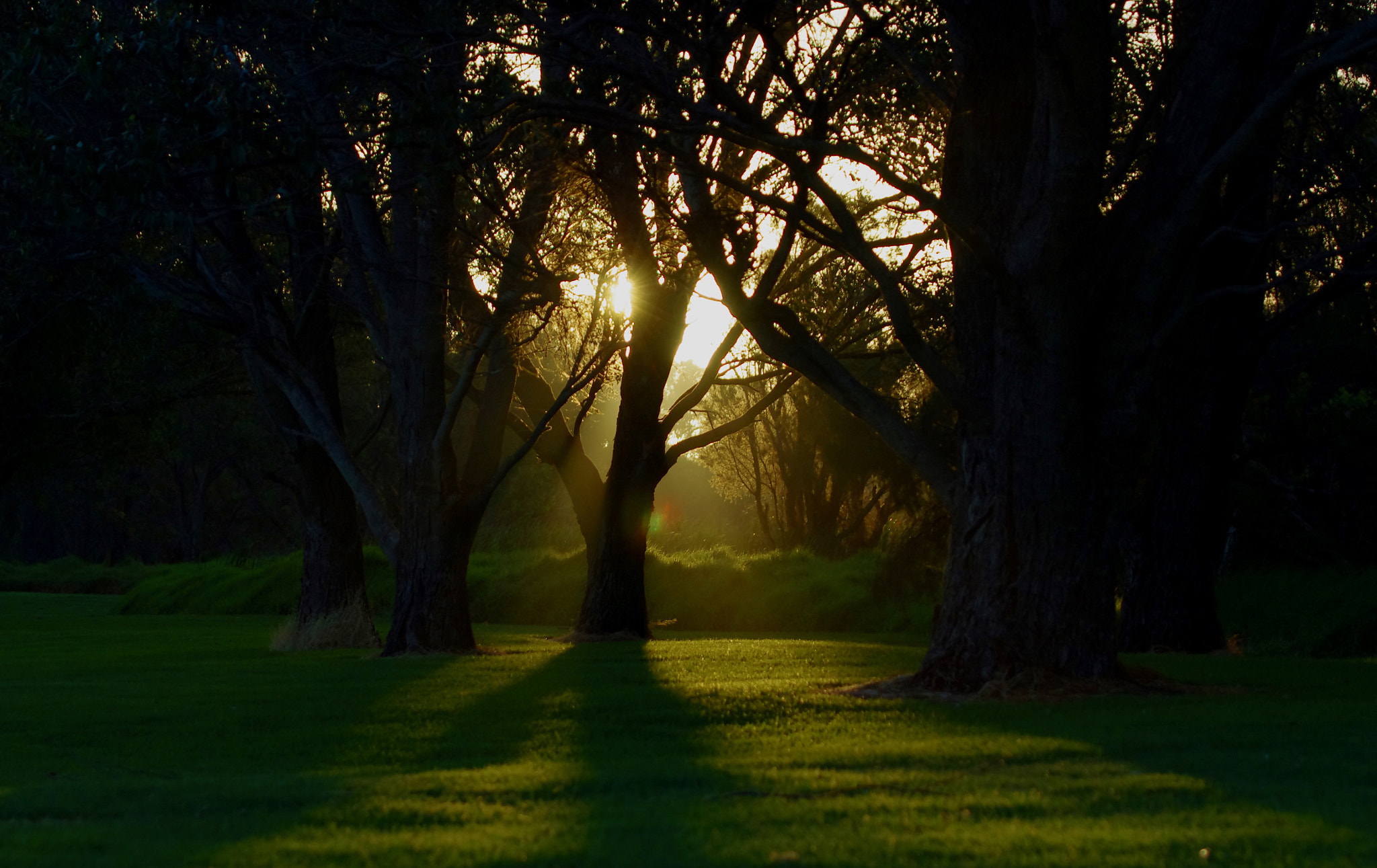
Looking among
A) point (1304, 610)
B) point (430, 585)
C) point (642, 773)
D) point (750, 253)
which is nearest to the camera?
point (642, 773)

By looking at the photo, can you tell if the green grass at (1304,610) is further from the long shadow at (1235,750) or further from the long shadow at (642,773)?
the long shadow at (642,773)

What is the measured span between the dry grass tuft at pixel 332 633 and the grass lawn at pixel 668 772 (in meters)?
5.24

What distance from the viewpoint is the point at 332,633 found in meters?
16.9

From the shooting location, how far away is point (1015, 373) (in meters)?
9.14

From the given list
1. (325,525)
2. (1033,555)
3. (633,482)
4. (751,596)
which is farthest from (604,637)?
(751,596)

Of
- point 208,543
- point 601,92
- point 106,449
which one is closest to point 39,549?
point 208,543

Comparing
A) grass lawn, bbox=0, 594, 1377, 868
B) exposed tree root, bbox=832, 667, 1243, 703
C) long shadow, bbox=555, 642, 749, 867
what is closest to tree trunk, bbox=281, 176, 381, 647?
grass lawn, bbox=0, 594, 1377, 868

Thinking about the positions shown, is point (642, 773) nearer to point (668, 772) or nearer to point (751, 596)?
point (668, 772)

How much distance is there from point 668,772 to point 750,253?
23.5 feet

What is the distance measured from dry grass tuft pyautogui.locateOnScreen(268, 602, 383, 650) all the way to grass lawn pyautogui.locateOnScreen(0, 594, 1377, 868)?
5.24 m

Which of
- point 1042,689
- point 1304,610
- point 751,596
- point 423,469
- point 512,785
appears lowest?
point 512,785

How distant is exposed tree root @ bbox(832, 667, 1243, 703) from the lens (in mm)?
8617

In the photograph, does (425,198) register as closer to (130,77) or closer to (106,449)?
(130,77)

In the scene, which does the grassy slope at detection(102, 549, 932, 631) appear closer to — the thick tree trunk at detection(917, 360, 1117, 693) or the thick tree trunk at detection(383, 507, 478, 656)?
the thick tree trunk at detection(383, 507, 478, 656)
